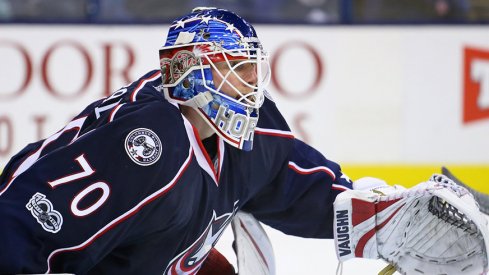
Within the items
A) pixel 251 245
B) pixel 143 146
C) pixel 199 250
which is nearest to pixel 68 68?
pixel 251 245

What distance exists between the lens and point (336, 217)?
A: 262 centimetres

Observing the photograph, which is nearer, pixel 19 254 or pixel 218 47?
pixel 19 254

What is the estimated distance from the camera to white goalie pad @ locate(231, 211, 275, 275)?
2.63m

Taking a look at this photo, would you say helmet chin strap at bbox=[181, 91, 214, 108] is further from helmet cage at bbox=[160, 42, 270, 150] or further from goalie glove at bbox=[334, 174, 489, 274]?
goalie glove at bbox=[334, 174, 489, 274]

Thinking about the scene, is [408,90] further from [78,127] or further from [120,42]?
[78,127]

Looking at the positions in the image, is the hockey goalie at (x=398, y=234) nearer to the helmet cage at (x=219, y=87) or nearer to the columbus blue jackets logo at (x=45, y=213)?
the helmet cage at (x=219, y=87)

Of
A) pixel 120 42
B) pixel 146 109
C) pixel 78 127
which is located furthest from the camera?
pixel 120 42

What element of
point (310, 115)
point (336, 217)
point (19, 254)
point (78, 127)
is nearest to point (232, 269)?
point (336, 217)

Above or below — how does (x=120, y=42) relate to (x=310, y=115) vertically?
above

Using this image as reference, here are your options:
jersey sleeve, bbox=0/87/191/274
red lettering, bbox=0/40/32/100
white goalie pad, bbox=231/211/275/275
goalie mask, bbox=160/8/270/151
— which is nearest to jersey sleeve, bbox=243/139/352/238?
white goalie pad, bbox=231/211/275/275

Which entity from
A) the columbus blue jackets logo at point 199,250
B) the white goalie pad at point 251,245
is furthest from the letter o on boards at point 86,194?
the white goalie pad at point 251,245

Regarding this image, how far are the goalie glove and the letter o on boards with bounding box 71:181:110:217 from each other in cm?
70

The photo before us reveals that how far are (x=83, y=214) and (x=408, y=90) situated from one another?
3.55 m

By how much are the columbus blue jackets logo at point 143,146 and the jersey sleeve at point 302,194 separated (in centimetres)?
51
